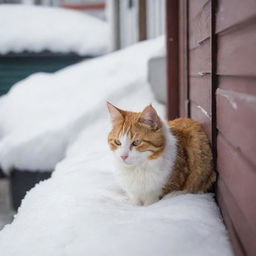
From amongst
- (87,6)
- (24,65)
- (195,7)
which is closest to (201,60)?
(195,7)

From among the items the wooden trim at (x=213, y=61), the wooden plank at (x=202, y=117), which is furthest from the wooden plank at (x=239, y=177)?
the wooden plank at (x=202, y=117)

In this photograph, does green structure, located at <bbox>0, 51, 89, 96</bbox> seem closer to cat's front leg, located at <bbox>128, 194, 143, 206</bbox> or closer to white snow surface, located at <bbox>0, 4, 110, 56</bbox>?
white snow surface, located at <bbox>0, 4, 110, 56</bbox>

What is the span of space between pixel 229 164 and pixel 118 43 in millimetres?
4820

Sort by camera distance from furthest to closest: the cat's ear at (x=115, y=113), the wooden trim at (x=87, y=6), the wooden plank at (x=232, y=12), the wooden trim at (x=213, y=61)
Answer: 1. the wooden trim at (x=87, y=6)
2. the cat's ear at (x=115, y=113)
3. the wooden trim at (x=213, y=61)
4. the wooden plank at (x=232, y=12)

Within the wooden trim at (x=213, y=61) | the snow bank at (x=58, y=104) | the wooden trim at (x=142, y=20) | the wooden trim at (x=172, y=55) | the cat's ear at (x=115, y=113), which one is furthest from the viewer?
the wooden trim at (x=142, y=20)

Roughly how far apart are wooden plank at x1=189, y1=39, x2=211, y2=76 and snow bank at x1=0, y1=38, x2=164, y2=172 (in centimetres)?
163

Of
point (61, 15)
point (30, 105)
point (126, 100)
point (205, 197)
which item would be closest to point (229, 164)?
point (205, 197)

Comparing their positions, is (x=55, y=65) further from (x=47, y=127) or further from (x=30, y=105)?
(x=47, y=127)

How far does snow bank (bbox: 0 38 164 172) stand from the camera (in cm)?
389

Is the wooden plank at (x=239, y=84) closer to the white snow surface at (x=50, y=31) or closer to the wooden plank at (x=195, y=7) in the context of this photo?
the wooden plank at (x=195, y=7)

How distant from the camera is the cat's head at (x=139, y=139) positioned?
1723 mm

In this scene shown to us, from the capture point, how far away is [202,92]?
6.55ft

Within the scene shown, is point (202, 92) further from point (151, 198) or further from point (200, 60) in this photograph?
point (151, 198)

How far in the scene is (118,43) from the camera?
600cm
